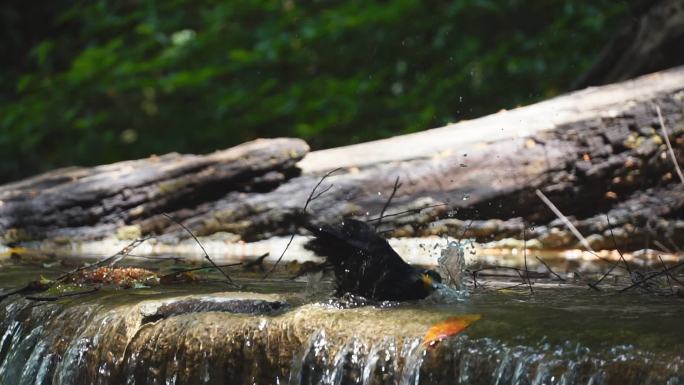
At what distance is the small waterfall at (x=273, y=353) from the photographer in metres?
2.36

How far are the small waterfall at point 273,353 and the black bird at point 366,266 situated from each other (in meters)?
0.22

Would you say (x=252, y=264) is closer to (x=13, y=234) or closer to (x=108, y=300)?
(x=108, y=300)

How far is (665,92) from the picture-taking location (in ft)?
18.6

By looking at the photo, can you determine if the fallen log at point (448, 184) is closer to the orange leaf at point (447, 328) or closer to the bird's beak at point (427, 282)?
the bird's beak at point (427, 282)

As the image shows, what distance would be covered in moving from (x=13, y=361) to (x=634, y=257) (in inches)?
131

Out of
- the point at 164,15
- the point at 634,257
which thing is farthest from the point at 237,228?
the point at 164,15

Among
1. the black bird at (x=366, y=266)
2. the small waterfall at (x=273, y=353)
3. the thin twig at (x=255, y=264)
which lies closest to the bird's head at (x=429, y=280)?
the black bird at (x=366, y=266)

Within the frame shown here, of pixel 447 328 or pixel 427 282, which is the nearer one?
pixel 447 328

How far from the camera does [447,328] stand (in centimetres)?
264

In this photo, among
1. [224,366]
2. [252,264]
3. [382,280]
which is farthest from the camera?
[252,264]

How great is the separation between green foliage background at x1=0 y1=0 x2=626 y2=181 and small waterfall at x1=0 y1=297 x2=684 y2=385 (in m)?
6.31

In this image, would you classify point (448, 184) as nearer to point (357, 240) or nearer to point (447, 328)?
point (357, 240)

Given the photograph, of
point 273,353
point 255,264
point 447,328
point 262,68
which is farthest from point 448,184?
point 262,68

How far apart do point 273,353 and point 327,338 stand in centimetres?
→ 18
